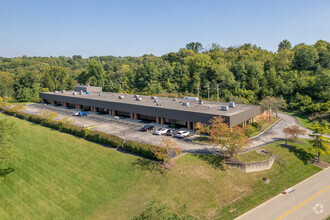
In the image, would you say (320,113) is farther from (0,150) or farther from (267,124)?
(0,150)

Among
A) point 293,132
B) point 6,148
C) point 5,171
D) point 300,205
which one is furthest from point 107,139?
point 293,132

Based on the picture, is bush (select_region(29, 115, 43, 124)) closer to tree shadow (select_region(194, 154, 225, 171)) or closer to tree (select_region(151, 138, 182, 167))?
tree (select_region(151, 138, 182, 167))

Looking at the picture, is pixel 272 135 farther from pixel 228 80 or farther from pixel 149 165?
pixel 228 80

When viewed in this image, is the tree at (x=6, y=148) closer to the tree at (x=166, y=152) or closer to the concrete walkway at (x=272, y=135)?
the tree at (x=166, y=152)

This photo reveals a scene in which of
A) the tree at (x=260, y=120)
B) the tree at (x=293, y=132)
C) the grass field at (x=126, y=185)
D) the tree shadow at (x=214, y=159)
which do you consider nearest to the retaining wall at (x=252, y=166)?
the grass field at (x=126, y=185)

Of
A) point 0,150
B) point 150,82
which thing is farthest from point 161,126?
point 150,82

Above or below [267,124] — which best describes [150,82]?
above
